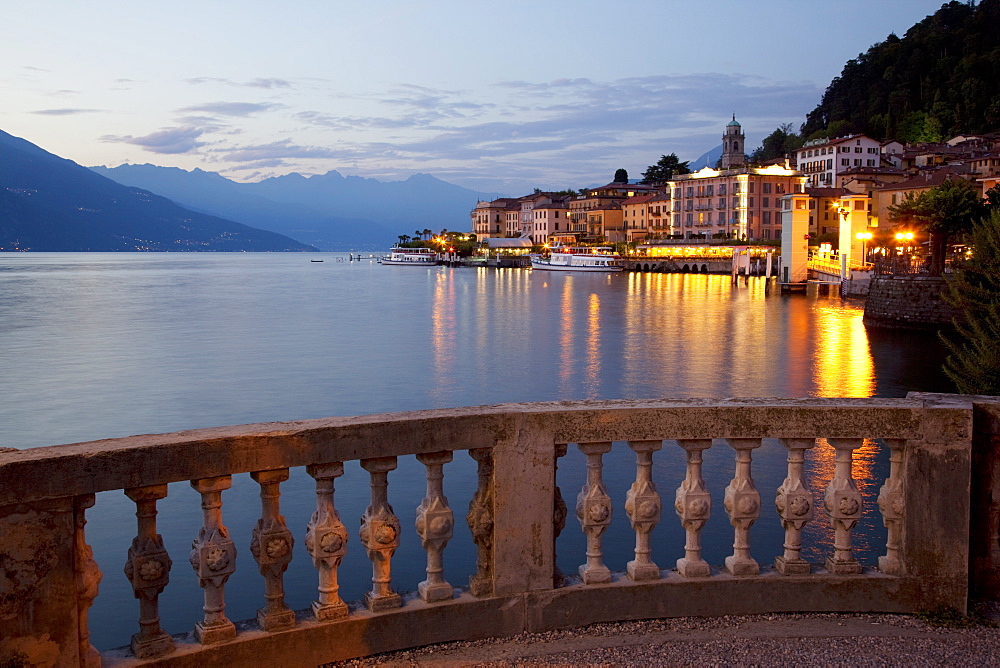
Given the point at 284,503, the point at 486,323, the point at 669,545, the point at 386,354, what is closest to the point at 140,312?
the point at 486,323

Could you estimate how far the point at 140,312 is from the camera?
7056cm

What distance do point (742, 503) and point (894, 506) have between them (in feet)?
2.69

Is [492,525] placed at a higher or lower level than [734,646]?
higher

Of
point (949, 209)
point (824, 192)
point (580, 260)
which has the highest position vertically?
point (824, 192)

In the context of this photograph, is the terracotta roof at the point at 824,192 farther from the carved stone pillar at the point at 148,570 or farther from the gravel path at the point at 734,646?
the carved stone pillar at the point at 148,570

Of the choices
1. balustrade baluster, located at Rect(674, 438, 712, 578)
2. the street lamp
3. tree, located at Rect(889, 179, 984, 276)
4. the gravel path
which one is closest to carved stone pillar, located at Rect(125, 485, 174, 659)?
the gravel path

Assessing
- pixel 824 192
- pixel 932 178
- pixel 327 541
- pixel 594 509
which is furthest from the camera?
pixel 824 192

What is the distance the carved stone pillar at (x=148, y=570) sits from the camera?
13.0 ft

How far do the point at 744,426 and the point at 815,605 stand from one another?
3.58 feet

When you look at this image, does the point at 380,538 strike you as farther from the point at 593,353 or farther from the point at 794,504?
the point at 593,353

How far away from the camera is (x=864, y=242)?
268 ft

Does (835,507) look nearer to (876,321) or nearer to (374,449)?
(374,449)

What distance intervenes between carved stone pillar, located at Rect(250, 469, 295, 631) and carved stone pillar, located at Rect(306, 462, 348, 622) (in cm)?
13

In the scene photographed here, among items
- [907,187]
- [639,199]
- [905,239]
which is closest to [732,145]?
[639,199]
